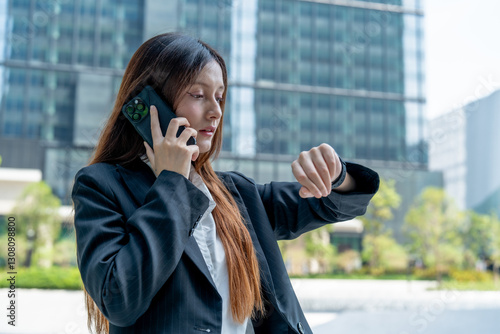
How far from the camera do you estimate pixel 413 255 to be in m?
12.8

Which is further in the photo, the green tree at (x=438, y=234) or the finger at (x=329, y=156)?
the green tree at (x=438, y=234)

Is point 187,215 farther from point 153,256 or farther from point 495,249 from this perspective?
point 495,249

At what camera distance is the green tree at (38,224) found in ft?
32.3

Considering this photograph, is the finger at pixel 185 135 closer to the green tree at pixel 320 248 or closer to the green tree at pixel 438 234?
the green tree at pixel 320 248

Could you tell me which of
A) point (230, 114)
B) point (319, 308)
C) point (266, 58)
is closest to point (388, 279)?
point (319, 308)

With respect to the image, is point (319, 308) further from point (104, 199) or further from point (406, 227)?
point (104, 199)

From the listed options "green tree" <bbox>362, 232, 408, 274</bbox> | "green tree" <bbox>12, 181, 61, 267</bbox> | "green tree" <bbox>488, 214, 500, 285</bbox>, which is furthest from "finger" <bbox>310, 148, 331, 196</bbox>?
"green tree" <bbox>488, 214, 500, 285</bbox>

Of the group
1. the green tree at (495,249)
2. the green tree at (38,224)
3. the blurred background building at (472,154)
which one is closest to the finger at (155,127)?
the green tree at (38,224)

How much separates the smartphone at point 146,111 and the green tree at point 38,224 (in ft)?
33.5

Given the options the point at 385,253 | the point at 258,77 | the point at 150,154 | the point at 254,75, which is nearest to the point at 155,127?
the point at 150,154

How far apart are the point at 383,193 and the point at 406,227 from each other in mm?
1709

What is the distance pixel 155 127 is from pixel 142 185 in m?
0.06

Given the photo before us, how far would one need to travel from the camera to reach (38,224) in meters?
9.86

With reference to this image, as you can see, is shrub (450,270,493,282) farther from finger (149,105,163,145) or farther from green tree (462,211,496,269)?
finger (149,105,163,145)
